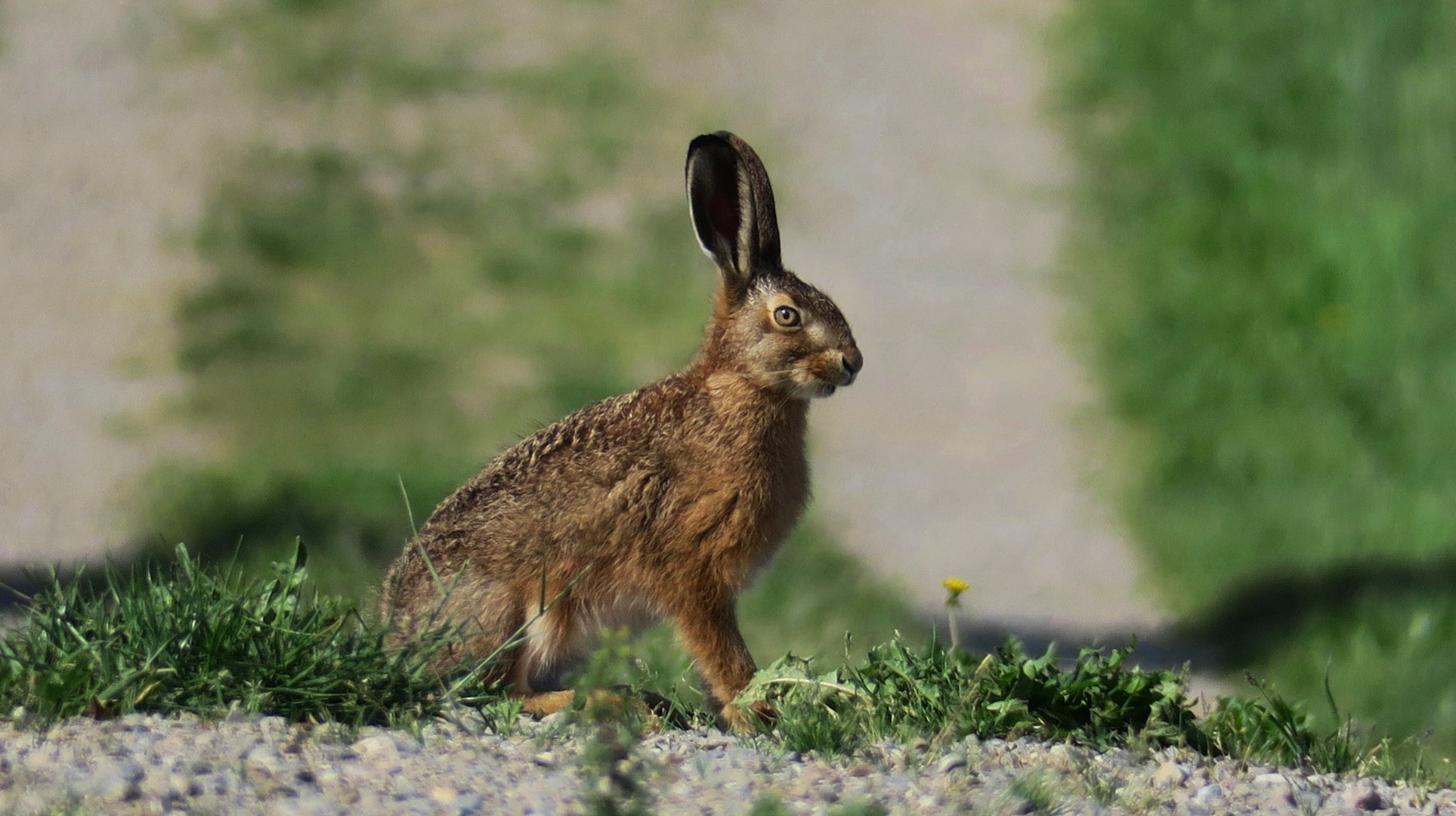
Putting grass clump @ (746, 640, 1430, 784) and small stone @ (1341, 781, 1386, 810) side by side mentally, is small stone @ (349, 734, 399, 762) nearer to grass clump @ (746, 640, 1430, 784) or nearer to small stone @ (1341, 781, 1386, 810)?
grass clump @ (746, 640, 1430, 784)

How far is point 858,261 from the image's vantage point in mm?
13422

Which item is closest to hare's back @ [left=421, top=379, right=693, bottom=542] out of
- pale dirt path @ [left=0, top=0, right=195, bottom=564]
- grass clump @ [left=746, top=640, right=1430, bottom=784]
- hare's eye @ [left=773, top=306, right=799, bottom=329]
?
hare's eye @ [left=773, top=306, right=799, bottom=329]

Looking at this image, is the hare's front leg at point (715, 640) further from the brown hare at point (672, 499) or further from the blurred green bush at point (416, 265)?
the blurred green bush at point (416, 265)

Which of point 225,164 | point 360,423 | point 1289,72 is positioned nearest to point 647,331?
point 360,423

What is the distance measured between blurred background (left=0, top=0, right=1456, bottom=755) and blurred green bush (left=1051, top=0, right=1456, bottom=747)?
0.10 ft

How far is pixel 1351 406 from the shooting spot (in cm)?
1090

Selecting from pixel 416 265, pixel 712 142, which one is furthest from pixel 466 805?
pixel 416 265

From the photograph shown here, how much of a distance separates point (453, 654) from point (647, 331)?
7.03m

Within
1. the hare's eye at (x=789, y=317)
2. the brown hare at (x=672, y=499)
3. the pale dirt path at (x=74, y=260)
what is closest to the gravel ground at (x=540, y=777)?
the brown hare at (x=672, y=499)

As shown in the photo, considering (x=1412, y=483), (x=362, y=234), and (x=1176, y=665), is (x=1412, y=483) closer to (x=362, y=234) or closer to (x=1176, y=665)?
(x=1176, y=665)

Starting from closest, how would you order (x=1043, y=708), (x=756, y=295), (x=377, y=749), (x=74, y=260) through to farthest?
(x=377, y=749), (x=1043, y=708), (x=756, y=295), (x=74, y=260)

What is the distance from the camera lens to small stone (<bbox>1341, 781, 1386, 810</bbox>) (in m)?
4.54

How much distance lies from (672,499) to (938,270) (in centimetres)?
801

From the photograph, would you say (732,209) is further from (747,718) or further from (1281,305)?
(1281,305)
